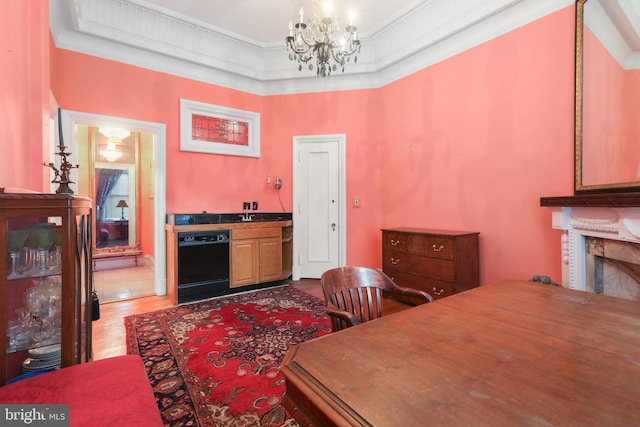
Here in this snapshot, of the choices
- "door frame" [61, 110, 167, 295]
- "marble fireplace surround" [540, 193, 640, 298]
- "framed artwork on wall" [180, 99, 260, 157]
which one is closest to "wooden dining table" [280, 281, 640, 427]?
"marble fireplace surround" [540, 193, 640, 298]

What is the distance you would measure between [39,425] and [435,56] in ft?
14.7

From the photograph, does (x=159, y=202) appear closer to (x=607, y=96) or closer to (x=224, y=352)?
(x=224, y=352)

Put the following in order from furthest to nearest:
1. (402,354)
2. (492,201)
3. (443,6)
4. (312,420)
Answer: (443,6)
(492,201)
(402,354)
(312,420)

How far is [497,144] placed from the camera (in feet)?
10.1

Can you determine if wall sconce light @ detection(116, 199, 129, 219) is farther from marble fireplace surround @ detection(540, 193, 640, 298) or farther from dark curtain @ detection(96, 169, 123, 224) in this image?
marble fireplace surround @ detection(540, 193, 640, 298)

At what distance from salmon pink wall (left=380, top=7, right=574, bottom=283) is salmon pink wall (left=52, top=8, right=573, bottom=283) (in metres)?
0.01

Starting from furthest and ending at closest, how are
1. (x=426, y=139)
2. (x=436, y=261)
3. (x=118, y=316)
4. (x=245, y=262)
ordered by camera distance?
(x=245, y=262) → (x=426, y=139) → (x=118, y=316) → (x=436, y=261)

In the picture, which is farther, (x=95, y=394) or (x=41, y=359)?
(x=41, y=359)

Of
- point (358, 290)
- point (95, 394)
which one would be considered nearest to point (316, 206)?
point (358, 290)

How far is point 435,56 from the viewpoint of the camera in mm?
3654

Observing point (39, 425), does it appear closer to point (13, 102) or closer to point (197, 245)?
point (13, 102)

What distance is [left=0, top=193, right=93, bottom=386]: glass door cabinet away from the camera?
1.19 m

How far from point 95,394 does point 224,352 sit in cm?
146

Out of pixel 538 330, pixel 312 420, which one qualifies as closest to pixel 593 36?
pixel 538 330
